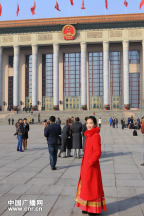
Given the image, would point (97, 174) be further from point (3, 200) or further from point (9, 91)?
point (9, 91)

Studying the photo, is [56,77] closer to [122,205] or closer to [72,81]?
[72,81]

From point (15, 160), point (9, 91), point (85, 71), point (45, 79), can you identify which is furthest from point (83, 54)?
point (15, 160)

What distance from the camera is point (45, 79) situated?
55.6 metres

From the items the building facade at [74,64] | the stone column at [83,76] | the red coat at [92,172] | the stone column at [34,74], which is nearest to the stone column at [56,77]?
the building facade at [74,64]

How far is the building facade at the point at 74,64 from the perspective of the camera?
49562 mm

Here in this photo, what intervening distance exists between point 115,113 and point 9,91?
2648cm

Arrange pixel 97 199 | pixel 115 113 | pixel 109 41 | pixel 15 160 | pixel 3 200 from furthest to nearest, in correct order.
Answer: pixel 109 41 → pixel 115 113 → pixel 15 160 → pixel 3 200 → pixel 97 199

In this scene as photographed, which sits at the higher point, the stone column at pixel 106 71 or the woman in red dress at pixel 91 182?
the stone column at pixel 106 71

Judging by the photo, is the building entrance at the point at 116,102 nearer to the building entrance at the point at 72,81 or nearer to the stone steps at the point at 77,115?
the building entrance at the point at 72,81

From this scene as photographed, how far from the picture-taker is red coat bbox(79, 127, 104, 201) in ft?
13.5

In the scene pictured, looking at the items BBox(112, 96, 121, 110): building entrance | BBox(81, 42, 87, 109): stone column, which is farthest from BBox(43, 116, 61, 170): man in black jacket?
BBox(112, 96, 121, 110): building entrance

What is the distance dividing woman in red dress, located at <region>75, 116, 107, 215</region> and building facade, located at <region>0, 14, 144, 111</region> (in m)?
44.4

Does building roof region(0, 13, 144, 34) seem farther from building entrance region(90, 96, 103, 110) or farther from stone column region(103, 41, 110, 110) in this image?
building entrance region(90, 96, 103, 110)

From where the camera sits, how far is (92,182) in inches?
164
